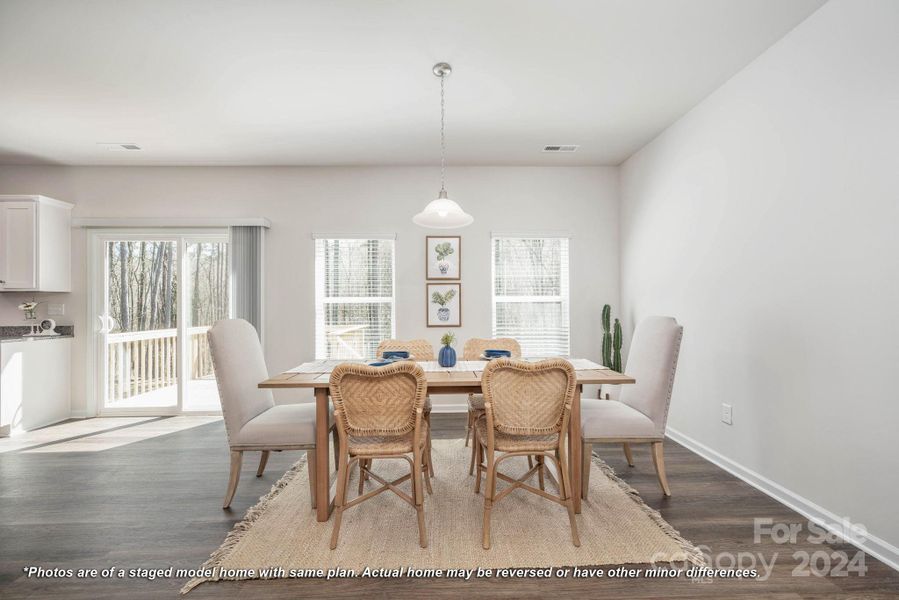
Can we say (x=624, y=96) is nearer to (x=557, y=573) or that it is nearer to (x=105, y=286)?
(x=557, y=573)

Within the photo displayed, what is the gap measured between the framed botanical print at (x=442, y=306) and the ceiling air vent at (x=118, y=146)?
10.6 feet

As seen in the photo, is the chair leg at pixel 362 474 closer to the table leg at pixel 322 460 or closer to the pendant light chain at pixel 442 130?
the table leg at pixel 322 460

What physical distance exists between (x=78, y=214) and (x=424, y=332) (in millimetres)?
4058

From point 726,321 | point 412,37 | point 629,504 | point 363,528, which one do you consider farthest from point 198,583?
point 726,321

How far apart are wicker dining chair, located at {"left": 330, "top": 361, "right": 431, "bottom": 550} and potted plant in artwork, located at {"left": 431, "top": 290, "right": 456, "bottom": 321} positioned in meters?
2.60

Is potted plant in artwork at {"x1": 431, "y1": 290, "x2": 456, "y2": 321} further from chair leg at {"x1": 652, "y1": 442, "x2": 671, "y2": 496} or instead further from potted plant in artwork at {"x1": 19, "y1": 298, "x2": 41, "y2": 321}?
potted plant in artwork at {"x1": 19, "y1": 298, "x2": 41, "y2": 321}

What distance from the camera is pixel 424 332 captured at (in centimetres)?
469

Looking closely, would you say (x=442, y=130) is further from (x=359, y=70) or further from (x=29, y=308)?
(x=29, y=308)

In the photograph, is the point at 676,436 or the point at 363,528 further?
the point at 676,436

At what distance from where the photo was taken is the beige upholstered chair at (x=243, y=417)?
2.41 m

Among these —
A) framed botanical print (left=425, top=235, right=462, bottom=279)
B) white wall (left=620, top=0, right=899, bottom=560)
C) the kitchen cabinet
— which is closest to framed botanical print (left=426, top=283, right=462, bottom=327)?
framed botanical print (left=425, top=235, right=462, bottom=279)

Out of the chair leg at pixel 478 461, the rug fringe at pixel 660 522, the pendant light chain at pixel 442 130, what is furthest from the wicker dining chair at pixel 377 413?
the pendant light chain at pixel 442 130

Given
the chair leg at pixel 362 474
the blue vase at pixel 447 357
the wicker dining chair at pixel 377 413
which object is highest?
the blue vase at pixel 447 357

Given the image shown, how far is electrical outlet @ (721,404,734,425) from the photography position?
2932 millimetres
